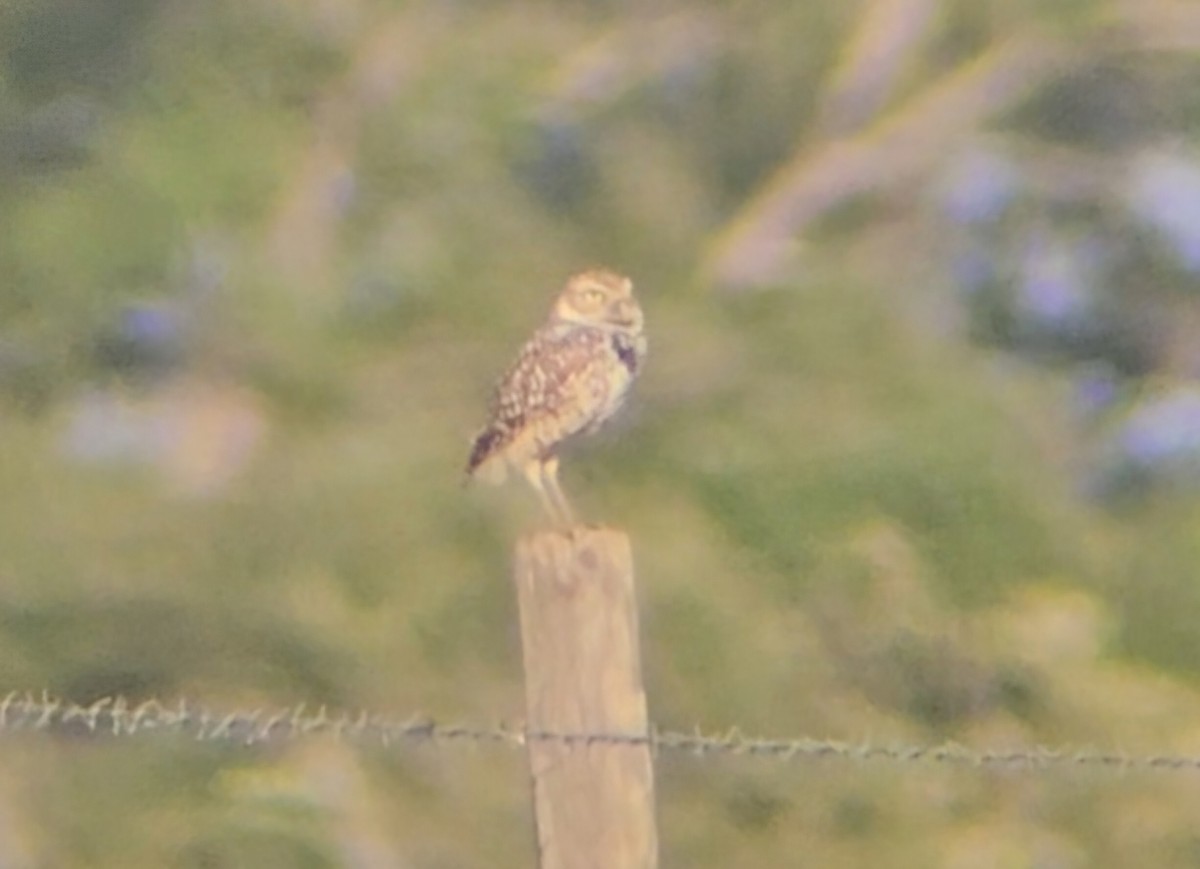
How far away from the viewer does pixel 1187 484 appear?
4379 mm

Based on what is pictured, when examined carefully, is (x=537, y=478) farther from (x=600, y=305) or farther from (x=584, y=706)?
(x=584, y=706)

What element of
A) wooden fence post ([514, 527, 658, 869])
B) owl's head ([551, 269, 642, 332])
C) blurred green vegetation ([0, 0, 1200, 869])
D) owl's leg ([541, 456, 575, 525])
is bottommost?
wooden fence post ([514, 527, 658, 869])

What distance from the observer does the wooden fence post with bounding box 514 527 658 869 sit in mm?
1542

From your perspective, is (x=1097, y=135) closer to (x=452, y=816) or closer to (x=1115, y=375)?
(x=1115, y=375)

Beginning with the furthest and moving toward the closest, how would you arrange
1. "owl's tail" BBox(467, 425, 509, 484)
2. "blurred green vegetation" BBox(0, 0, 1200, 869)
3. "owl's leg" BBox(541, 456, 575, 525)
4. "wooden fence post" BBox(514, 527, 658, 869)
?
"blurred green vegetation" BBox(0, 0, 1200, 869) < "owl's tail" BBox(467, 425, 509, 484) < "owl's leg" BBox(541, 456, 575, 525) < "wooden fence post" BBox(514, 527, 658, 869)

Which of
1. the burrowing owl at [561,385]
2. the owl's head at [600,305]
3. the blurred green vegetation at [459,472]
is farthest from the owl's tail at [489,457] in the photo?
the blurred green vegetation at [459,472]

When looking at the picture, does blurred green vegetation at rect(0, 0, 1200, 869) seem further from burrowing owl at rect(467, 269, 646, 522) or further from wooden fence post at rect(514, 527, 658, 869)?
wooden fence post at rect(514, 527, 658, 869)

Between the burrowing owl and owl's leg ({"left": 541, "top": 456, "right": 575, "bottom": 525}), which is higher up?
the burrowing owl

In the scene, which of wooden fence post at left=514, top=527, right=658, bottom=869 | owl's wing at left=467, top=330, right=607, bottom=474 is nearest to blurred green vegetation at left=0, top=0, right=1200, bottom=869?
owl's wing at left=467, top=330, right=607, bottom=474

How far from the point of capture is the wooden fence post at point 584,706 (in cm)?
154

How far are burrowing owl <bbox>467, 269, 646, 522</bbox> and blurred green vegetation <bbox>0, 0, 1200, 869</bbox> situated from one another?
0.90 m

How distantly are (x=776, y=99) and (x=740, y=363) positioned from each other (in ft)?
3.10

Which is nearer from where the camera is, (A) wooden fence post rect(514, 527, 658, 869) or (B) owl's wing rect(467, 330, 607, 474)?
(A) wooden fence post rect(514, 527, 658, 869)

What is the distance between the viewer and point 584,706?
5.08 ft
